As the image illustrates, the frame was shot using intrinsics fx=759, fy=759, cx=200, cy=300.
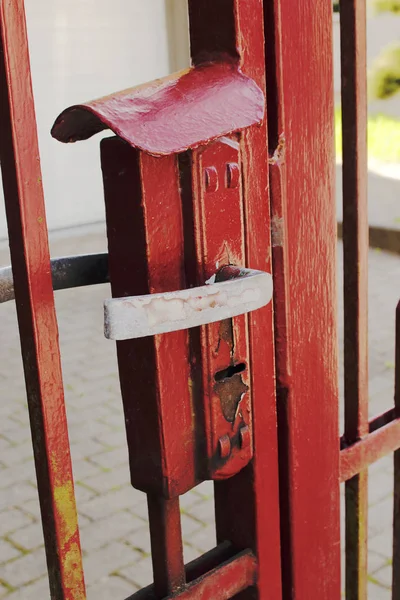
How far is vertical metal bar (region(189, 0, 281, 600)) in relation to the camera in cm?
86

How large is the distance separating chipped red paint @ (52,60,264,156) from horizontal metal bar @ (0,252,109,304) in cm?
20

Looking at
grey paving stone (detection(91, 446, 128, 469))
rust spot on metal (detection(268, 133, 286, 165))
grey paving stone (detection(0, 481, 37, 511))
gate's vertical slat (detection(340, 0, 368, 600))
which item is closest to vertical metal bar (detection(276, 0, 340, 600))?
rust spot on metal (detection(268, 133, 286, 165))

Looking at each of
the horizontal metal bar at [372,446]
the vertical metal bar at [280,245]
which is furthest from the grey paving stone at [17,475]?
the vertical metal bar at [280,245]

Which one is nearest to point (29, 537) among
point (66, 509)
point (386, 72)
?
point (66, 509)

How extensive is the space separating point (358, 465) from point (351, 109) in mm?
549

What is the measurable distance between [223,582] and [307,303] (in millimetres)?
380

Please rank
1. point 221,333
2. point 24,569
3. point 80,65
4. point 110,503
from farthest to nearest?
point 80,65, point 110,503, point 24,569, point 221,333

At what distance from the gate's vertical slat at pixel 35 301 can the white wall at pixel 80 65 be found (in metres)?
7.56

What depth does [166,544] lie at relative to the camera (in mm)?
911

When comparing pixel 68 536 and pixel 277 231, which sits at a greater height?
pixel 277 231

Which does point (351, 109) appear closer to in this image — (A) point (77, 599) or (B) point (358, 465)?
(B) point (358, 465)

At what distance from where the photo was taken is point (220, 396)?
2.89 ft

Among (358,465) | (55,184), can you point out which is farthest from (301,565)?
(55,184)

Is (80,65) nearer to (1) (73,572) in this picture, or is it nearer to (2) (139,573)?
(2) (139,573)
